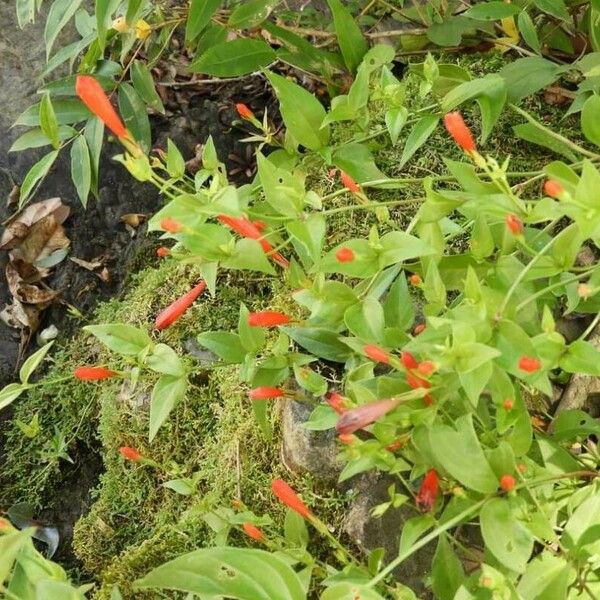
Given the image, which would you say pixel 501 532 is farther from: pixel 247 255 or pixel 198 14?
pixel 198 14

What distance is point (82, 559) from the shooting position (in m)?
1.97

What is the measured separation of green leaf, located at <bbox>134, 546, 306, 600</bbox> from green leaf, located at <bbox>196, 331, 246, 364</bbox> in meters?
0.48

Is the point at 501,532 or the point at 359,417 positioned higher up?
the point at 359,417

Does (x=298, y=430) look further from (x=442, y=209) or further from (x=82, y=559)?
(x=82, y=559)

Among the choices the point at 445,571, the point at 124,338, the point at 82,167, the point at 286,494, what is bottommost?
the point at 445,571

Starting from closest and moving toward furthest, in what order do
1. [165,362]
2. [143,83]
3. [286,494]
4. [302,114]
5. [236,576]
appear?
[236,576]
[286,494]
[165,362]
[302,114]
[143,83]

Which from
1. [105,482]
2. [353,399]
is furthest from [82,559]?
[353,399]

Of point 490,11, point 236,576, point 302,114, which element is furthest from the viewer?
point 490,11

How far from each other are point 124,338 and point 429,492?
51 cm

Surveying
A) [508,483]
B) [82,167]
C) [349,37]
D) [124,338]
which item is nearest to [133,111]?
[82,167]

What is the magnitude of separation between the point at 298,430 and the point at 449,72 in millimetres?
693

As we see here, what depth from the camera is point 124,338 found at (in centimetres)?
124

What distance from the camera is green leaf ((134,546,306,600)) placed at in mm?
803

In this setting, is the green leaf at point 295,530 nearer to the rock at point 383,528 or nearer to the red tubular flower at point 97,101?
the rock at point 383,528
